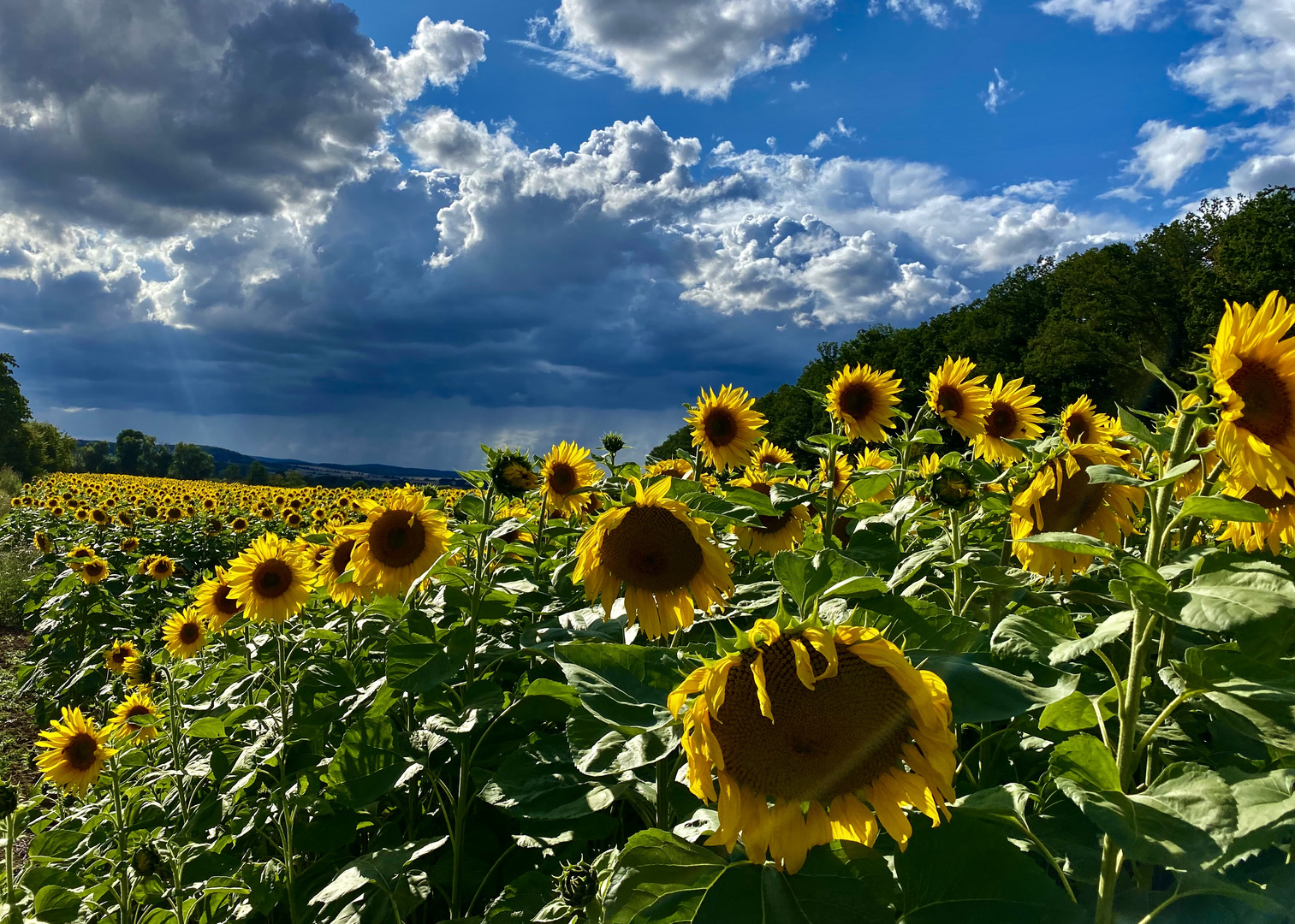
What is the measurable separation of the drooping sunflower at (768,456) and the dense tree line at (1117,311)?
23.9 meters

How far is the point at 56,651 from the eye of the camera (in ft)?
33.6

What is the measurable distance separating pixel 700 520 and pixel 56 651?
36.7ft

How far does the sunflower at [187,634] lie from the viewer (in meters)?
6.25

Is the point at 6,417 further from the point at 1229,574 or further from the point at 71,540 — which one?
the point at 1229,574

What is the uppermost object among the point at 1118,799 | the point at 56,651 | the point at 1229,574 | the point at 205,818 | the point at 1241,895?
the point at 1229,574

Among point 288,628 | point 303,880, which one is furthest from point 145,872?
point 288,628

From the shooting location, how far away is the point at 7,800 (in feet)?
11.2

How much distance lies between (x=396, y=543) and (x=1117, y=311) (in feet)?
149

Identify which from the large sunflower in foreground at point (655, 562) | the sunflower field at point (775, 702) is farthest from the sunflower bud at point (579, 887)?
the large sunflower in foreground at point (655, 562)

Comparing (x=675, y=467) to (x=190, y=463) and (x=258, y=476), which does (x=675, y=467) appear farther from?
(x=190, y=463)

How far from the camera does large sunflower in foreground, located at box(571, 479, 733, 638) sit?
2549mm

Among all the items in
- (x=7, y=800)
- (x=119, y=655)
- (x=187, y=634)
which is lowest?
(x=119, y=655)

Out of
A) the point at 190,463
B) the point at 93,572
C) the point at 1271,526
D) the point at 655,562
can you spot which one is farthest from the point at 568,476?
the point at 190,463

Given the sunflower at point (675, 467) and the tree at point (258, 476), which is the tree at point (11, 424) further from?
the sunflower at point (675, 467)
